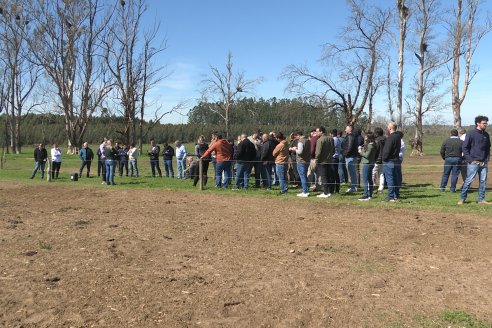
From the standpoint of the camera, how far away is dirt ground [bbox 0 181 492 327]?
4.51 meters

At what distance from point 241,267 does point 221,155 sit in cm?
813

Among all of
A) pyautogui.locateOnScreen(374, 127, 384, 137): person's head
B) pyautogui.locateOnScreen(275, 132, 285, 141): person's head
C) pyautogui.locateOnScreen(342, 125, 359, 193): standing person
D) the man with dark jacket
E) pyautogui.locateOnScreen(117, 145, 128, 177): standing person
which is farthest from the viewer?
pyautogui.locateOnScreen(117, 145, 128, 177): standing person

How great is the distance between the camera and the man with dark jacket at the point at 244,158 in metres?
13.7

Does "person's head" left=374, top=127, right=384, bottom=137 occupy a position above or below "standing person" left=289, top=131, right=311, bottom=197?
above

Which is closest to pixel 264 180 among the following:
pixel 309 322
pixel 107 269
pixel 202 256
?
pixel 202 256

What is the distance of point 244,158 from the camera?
13.7m

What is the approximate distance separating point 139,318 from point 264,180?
33.7ft

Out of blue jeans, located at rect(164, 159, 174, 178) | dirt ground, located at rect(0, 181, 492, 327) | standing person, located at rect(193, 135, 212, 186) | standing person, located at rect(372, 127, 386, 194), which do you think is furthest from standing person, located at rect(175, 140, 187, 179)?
standing person, located at rect(372, 127, 386, 194)

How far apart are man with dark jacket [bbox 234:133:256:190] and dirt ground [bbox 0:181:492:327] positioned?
347cm

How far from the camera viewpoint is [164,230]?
27.5ft

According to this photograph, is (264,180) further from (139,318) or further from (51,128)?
(51,128)

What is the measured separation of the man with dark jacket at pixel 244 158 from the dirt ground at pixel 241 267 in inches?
137

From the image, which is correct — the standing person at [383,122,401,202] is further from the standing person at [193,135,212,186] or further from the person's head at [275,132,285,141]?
the standing person at [193,135,212,186]

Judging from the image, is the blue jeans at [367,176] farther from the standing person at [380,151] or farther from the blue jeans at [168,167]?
the blue jeans at [168,167]
